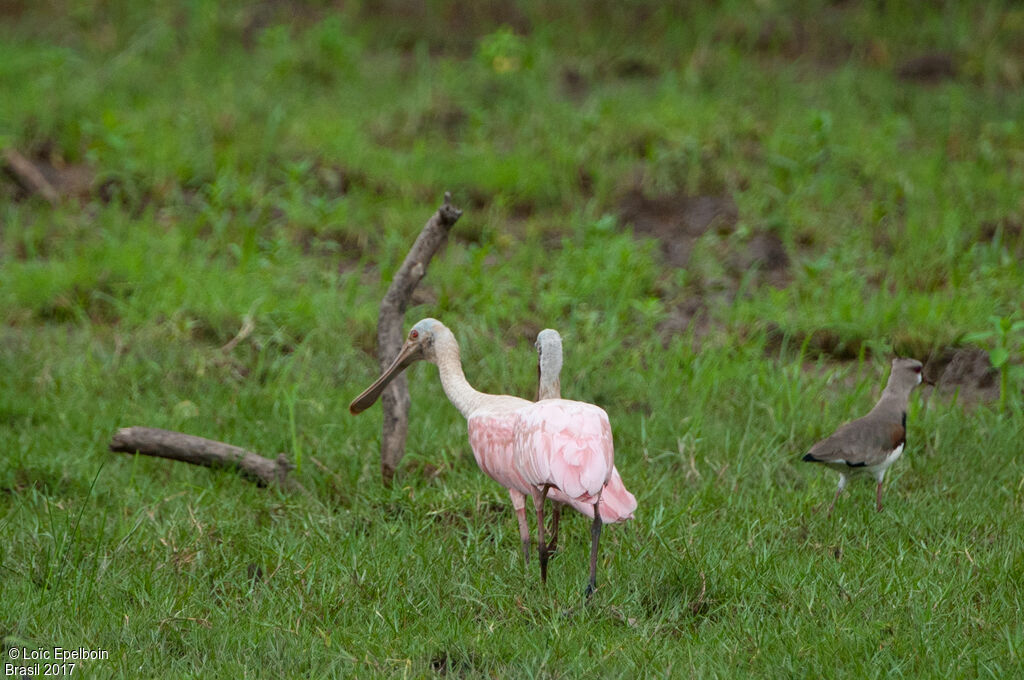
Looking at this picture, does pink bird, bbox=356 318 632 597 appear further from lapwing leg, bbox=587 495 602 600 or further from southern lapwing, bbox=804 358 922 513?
southern lapwing, bbox=804 358 922 513

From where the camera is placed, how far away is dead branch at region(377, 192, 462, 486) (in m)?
5.01

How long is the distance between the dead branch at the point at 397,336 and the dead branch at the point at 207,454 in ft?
1.31

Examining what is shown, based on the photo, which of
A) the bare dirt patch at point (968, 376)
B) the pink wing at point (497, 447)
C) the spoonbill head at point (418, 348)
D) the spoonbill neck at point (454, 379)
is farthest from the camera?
the bare dirt patch at point (968, 376)

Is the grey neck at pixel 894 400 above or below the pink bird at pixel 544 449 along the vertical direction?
below

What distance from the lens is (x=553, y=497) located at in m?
4.41

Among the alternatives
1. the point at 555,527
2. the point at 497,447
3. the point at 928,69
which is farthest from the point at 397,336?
the point at 928,69

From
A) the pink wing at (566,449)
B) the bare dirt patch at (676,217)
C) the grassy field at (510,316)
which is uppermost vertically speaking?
the pink wing at (566,449)

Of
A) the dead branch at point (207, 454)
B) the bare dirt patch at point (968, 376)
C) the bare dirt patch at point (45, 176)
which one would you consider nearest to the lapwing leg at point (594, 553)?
the dead branch at point (207, 454)

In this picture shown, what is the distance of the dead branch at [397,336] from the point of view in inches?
197

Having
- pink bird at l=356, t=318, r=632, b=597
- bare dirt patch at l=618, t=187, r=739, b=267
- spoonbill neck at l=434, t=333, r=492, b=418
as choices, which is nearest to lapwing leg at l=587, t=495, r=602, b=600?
pink bird at l=356, t=318, r=632, b=597

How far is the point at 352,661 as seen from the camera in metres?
3.69

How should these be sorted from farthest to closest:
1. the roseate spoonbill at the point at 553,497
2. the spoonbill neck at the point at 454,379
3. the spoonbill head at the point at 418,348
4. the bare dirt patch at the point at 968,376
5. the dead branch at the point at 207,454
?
the bare dirt patch at the point at 968,376, the dead branch at the point at 207,454, the spoonbill head at the point at 418,348, the spoonbill neck at the point at 454,379, the roseate spoonbill at the point at 553,497

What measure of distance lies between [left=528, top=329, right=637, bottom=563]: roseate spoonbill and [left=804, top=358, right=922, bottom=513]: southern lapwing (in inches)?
28.6

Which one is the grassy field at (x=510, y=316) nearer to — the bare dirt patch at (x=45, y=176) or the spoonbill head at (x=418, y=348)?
the bare dirt patch at (x=45, y=176)
